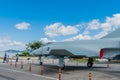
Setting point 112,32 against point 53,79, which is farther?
point 112,32

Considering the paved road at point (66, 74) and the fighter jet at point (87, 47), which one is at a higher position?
the fighter jet at point (87, 47)

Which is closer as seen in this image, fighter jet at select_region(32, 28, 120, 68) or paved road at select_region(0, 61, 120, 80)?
paved road at select_region(0, 61, 120, 80)

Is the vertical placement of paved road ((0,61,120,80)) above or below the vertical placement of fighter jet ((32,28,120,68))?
below

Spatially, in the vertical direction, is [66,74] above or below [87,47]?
below

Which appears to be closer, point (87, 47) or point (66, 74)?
point (66, 74)

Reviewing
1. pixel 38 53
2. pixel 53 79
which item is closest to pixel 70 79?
pixel 53 79

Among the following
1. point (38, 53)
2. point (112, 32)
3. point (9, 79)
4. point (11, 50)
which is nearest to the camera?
point (9, 79)

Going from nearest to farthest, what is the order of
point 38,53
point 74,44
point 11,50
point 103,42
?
point 103,42, point 74,44, point 38,53, point 11,50

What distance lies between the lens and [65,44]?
90.1ft

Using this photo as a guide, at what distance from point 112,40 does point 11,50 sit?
31981 millimetres

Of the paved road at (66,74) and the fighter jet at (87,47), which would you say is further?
the fighter jet at (87,47)

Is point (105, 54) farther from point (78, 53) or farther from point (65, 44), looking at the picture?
point (65, 44)

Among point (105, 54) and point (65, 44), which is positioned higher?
point (65, 44)

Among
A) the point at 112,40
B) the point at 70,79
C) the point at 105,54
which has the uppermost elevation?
the point at 112,40
